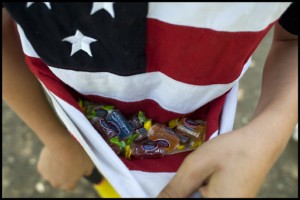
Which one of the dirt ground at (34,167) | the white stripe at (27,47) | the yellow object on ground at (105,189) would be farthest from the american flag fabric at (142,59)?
the dirt ground at (34,167)

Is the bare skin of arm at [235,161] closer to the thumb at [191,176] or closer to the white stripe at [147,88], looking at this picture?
the thumb at [191,176]

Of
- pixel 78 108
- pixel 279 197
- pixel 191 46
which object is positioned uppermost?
pixel 191 46

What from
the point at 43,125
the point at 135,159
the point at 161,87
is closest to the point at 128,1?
the point at 161,87

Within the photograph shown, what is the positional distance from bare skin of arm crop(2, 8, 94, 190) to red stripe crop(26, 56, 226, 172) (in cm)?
9

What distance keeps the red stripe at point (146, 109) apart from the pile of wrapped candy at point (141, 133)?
0.04ft

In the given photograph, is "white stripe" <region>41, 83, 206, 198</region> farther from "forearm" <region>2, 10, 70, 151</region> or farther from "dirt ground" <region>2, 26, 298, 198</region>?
"dirt ground" <region>2, 26, 298, 198</region>

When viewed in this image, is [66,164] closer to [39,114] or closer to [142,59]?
[39,114]

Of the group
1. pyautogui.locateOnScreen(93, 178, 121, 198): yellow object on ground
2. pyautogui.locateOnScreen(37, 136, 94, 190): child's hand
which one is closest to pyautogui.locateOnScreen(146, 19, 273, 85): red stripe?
pyautogui.locateOnScreen(37, 136, 94, 190): child's hand

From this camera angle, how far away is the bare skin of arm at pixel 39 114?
695 millimetres

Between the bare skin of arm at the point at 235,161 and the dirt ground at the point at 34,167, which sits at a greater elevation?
the bare skin of arm at the point at 235,161

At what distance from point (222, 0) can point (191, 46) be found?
0.26ft

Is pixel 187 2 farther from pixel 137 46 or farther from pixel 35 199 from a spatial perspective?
pixel 35 199

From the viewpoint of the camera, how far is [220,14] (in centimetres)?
49

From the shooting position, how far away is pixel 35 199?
144cm
